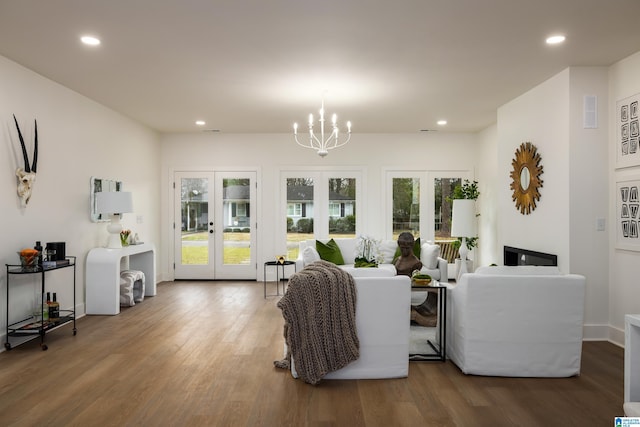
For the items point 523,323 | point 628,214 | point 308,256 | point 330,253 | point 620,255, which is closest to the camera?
point 523,323

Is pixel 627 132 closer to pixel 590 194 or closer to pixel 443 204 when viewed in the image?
pixel 590 194

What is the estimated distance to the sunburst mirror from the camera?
5.29m

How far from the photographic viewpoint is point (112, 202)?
19.1 feet

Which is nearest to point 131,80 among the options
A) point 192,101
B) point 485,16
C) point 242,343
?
point 192,101

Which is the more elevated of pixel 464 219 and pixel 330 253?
pixel 464 219

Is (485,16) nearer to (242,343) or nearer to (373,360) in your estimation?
(373,360)

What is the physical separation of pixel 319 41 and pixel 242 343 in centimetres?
280

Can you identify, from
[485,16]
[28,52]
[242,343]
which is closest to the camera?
[485,16]

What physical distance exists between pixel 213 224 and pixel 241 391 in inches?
219

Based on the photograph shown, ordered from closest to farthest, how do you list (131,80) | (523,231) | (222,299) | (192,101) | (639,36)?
1. (639,36)
2. (131,80)
3. (523,231)
4. (192,101)
5. (222,299)

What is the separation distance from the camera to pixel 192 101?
6.07 metres

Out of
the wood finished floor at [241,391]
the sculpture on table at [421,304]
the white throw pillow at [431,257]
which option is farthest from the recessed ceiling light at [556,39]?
the white throw pillow at [431,257]

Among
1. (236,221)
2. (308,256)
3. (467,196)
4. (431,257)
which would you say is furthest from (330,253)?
(467,196)

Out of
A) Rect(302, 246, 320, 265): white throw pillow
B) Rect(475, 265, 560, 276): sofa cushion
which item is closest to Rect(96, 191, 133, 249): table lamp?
Rect(302, 246, 320, 265): white throw pillow
